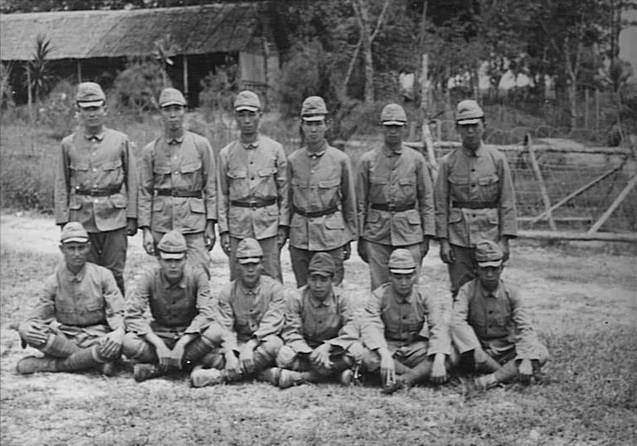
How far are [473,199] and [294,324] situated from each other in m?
1.67

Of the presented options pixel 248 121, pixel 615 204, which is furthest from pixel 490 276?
pixel 615 204

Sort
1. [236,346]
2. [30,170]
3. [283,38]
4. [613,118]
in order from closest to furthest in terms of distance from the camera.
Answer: [236,346]
[30,170]
[613,118]
[283,38]

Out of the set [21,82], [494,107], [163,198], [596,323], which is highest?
[21,82]

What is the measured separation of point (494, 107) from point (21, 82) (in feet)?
58.0

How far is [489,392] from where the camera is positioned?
17.9ft

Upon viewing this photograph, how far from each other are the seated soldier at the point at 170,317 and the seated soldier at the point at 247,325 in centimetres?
13

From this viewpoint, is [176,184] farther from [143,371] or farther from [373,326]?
A: [373,326]

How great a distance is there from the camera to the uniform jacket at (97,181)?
21.2 ft

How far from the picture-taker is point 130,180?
6.62 m

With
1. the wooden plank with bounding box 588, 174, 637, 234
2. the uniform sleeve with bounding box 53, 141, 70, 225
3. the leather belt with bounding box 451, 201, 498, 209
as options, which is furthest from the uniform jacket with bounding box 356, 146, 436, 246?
the wooden plank with bounding box 588, 174, 637, 234

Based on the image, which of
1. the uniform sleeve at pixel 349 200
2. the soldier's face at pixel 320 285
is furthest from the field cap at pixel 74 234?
the uniform sleeve at pixel 349 200

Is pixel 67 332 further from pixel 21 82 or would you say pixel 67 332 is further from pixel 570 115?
pixel 21 82

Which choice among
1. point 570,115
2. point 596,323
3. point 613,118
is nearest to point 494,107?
point 570,115

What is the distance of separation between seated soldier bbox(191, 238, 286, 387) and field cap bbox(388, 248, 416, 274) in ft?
2.94
